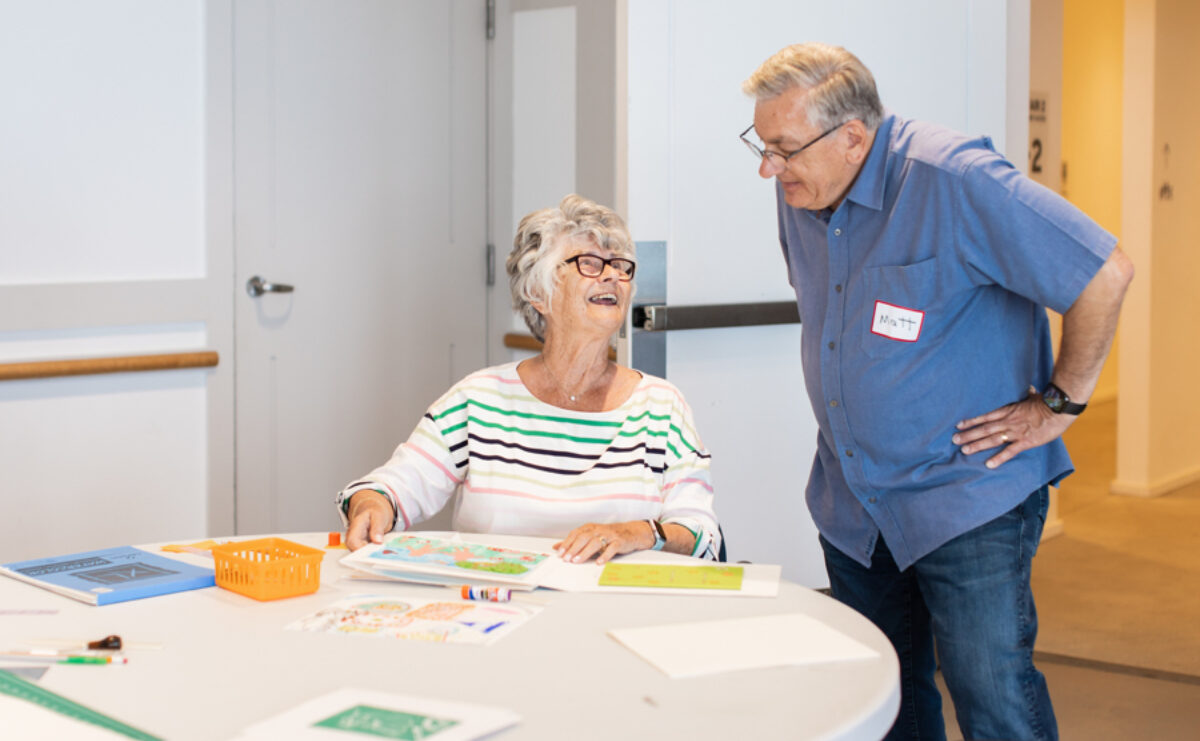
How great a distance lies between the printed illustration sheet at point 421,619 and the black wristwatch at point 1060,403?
2.90ft

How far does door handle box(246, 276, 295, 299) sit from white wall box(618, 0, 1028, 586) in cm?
135

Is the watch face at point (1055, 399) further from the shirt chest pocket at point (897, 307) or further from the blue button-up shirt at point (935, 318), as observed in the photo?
the shirt chest pocket at point (897, 307)

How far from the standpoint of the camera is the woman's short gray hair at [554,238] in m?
2.22

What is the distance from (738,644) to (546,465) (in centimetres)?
79

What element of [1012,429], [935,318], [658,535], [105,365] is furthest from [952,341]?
[105,365]

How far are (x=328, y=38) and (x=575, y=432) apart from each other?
224cm

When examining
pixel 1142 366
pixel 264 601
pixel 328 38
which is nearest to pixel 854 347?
pixel 264 601

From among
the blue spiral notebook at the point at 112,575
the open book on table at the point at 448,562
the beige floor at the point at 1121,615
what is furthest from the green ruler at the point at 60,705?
the beige floor at the point at 1121,615

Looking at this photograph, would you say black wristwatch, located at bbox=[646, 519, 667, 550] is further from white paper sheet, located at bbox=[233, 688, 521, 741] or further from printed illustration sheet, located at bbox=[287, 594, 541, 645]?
white paper sheet, located at bbox=[233, 688, 521, 741]

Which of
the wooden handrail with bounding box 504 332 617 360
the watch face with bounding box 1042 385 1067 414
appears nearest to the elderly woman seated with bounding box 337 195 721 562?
the watch face with bounding box 1042 385 1067 414

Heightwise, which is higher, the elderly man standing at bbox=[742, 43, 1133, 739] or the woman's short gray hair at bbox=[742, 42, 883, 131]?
the woman's short gray hair at bbox=[742, 42, 883, 131]

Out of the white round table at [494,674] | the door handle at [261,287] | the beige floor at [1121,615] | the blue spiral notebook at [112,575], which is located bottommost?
the beige floor at [1121,615]

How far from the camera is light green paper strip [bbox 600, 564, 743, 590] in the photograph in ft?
5.45

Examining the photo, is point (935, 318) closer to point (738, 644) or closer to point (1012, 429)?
point (1012, 429)
